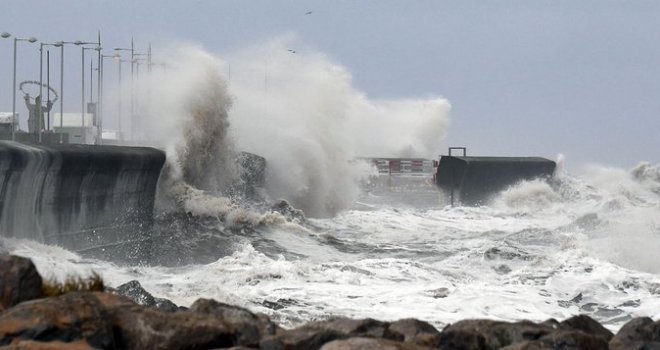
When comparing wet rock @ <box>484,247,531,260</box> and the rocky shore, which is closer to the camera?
the rocky shore

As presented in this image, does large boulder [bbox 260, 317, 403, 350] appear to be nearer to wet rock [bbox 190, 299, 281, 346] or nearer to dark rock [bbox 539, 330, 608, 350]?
wet rock [bbox 190, 299, 281, 346]

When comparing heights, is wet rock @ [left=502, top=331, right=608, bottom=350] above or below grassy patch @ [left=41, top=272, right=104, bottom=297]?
below

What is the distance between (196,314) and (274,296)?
20.0ft

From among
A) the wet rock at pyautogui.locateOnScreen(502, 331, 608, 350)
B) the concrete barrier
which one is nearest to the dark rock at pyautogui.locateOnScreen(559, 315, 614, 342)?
the wet rock at pyautogui.locateOnScreen(502, 331, 608, 350)

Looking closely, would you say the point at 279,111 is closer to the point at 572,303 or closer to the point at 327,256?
the point at 327,256

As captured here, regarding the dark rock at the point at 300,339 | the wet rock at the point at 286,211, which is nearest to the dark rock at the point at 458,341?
the dark rock at the point at 300,339

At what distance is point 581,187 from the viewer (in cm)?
3994

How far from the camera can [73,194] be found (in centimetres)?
1603

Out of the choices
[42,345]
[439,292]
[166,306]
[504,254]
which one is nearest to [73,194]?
[439,292]

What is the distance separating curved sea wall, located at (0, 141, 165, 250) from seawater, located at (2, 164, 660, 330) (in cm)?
39

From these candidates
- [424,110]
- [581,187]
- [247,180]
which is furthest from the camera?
[424,110]

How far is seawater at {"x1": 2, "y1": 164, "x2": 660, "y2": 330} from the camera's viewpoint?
12867mm

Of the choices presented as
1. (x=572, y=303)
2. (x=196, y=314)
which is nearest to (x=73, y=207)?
(x=572, y=303)

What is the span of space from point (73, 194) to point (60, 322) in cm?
989
